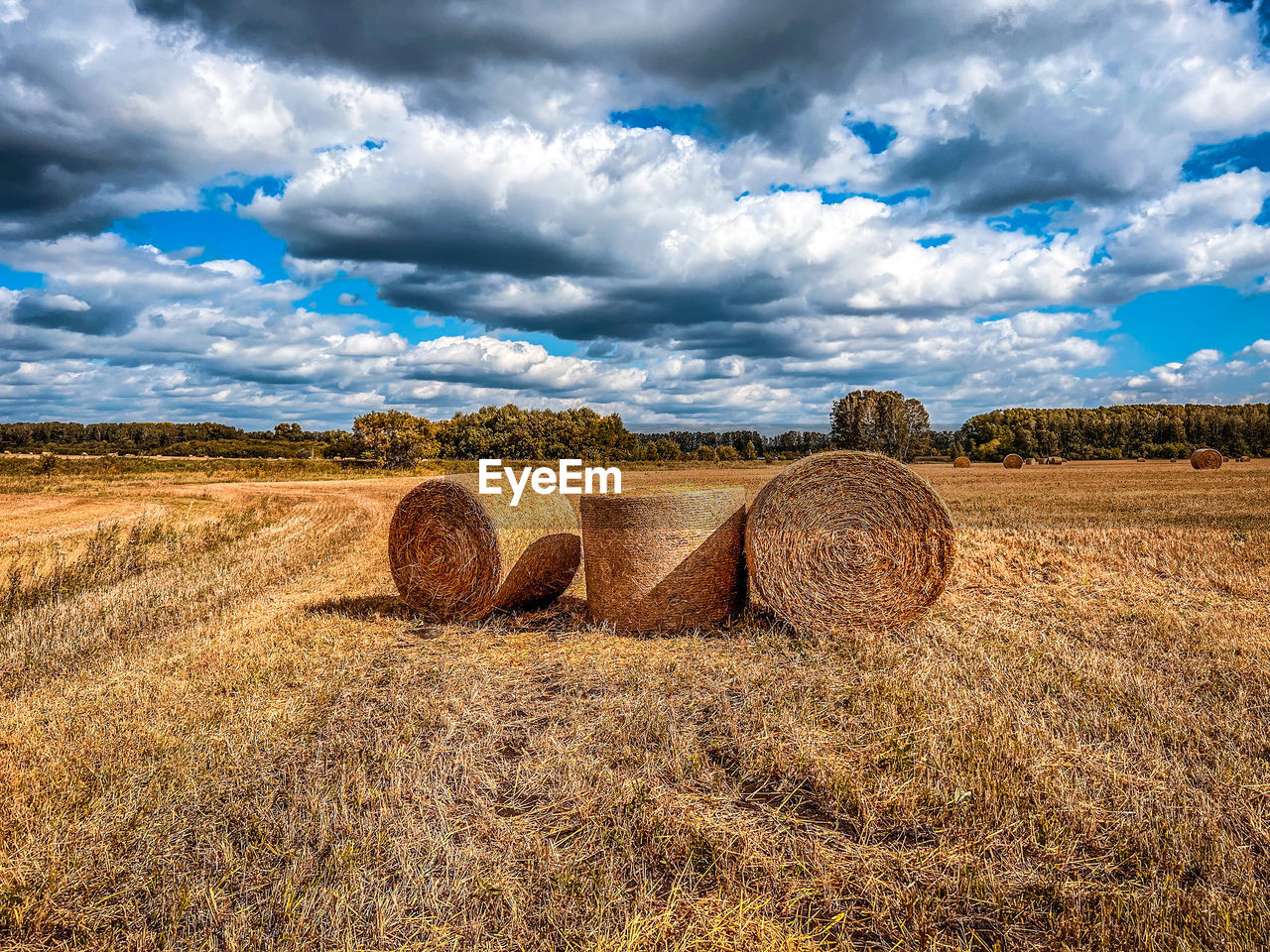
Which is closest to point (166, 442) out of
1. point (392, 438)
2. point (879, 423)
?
point (392, 438)

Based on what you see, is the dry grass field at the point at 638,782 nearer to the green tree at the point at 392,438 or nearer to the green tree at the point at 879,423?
the green tree at the point at 392,438

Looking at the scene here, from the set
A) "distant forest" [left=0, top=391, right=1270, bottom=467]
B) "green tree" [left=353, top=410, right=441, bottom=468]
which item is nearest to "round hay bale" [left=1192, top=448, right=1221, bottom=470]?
"distant forest" [left=0, top=391, right=1270, bottom=467]

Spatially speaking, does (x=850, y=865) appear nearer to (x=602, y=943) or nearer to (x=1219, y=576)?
(x=602, y=943)

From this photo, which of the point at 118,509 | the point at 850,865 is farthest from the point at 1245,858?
the point at 118,509

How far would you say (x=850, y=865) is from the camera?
10.7 feet

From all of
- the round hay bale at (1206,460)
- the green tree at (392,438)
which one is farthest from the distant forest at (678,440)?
the round hay bale at (1206,460)

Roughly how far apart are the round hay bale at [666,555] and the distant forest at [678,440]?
61151 mm

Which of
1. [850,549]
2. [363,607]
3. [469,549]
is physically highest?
[850,549]

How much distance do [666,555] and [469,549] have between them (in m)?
2.20

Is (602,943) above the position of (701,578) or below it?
below

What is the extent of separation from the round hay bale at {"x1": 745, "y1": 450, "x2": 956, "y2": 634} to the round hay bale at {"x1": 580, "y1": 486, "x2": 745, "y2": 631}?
0.39m

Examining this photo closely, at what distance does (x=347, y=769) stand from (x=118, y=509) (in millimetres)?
21953

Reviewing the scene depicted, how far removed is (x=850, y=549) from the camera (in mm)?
7016

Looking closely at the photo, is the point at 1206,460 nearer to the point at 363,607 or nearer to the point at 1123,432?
the point at 1123,432
